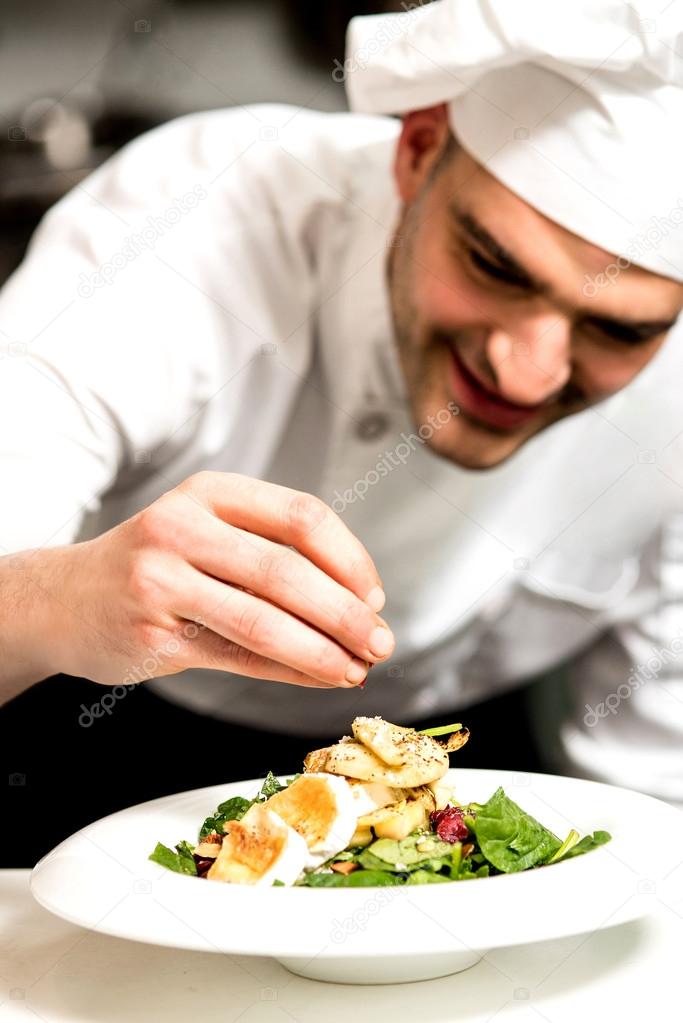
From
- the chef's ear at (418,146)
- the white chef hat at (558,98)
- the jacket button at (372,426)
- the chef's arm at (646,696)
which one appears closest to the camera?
the white chef hat at (558,98)

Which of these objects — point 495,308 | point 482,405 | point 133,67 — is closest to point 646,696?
point 482,405

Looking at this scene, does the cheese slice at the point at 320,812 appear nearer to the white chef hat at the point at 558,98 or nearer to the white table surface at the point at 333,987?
the white table surface at the point at 333,987

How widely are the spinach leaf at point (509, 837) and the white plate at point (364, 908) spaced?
53 mm

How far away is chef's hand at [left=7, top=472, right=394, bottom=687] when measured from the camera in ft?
2.37

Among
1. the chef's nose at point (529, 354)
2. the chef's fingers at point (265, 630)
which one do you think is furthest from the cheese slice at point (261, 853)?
the chef's nose at point (529, 354)

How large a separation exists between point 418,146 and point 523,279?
11.2 inches

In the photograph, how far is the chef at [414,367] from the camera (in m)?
1.22

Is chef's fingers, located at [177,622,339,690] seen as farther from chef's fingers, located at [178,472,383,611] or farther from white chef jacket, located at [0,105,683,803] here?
white chef jacket, located at [0,105,683,803]

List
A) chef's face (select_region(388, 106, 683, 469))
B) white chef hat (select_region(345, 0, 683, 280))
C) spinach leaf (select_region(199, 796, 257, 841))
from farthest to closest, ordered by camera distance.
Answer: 1. chef's face (select_region(388, 106, 683, 469))
2. white chef hat (select_region(345, 0, 683, 280))
3. spinach leaf (select_region(199, 796, 257, 841))

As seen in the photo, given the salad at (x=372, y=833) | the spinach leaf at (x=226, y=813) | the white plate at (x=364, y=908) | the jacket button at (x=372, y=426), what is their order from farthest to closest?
the jacket button at (x=372, y=426)
the spinach leaf at (x=226, y=813)
the salad at (x=372, y=833)
the white plate at (x=364, y=908)

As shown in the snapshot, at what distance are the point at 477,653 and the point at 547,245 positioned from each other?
79 cm

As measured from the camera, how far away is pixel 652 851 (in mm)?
674

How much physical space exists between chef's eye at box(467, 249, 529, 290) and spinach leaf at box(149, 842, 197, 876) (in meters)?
0.91

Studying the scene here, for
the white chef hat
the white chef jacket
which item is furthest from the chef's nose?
the white chef jacket
